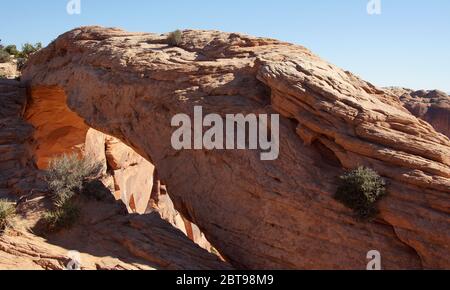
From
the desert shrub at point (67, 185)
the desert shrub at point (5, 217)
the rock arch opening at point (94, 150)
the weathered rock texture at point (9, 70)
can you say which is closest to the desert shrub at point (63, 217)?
the desert shrub at point (67, 185)

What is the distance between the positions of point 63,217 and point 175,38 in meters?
5.76

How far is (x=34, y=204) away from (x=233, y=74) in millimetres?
5474

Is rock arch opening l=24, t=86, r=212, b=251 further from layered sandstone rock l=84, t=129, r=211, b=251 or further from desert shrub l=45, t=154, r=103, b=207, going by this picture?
desert shrub l=45, t=154, r=103, b=207

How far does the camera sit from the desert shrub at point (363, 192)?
24.2 ft

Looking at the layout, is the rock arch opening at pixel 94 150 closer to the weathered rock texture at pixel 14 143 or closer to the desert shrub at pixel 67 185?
the weathered rock texture at pixel 14 143

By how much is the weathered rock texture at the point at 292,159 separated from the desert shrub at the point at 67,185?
135cm

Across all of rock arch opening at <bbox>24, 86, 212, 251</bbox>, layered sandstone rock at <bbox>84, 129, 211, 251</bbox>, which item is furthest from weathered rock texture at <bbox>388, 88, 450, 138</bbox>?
rock arch opening at <bbox>24, 86, 212, 251</bbox>

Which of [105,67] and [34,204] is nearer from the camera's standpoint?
[34,204]

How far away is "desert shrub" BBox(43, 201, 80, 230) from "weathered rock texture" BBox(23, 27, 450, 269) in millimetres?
2098

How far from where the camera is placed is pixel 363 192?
734cm

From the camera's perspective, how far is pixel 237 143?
8734 mm

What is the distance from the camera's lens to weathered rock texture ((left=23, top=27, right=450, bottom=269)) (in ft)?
24.2
